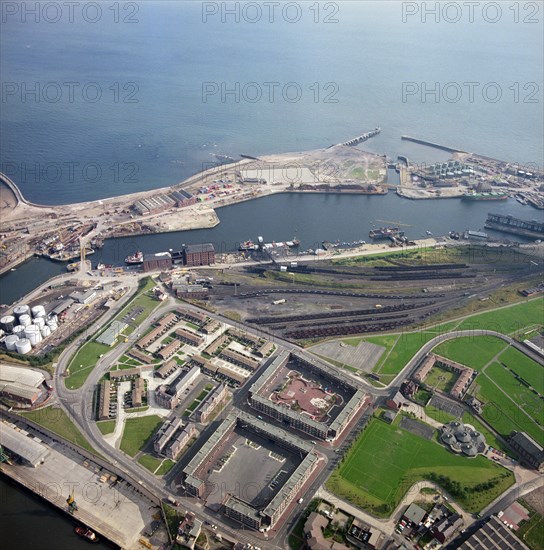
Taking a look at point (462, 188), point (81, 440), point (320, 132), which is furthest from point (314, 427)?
point (320, 132)

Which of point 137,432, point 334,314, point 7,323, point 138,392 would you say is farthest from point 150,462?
point 334,314

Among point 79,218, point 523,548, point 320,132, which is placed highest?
point 320,132

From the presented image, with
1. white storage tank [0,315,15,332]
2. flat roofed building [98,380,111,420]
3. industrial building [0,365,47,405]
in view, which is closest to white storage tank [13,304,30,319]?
white storage tank [0,315,15,332]

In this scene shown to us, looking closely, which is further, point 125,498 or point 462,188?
point 462,188

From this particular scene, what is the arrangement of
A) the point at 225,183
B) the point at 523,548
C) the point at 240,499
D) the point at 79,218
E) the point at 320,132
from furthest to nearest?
the point at 320,132
the point at 225,183
the point at 79,218
the point at 240,499
the point at 523,548

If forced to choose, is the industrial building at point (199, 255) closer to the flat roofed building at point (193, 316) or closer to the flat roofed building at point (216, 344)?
the flat roofed building at point (193, 316)

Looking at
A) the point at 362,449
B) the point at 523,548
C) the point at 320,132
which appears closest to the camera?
the point at 523,548

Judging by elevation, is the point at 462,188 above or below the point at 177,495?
above

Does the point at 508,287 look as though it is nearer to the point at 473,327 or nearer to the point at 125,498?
the point at 473,327
